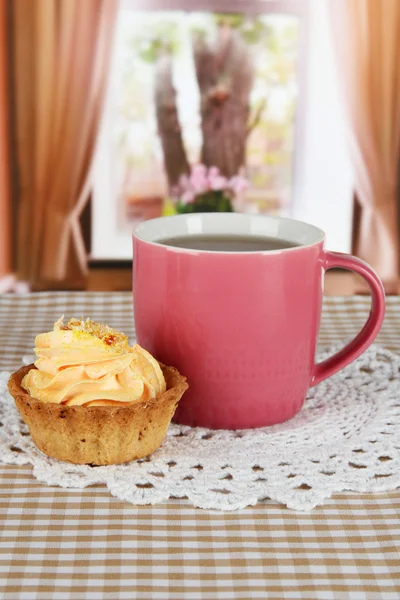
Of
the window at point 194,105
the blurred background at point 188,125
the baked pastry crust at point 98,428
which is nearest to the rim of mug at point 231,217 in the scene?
the baked pastry crust at point 98,428

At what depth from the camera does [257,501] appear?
1.76 feet

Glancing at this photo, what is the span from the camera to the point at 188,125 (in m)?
3.60

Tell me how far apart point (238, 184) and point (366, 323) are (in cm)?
295

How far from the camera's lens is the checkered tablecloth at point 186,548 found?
1.42ft

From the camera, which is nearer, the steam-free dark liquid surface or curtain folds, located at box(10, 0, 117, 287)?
the steam-free dark liquid surface

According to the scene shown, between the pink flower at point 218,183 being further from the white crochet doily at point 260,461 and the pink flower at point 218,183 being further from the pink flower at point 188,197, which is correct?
the white crochet doily at point 260,461

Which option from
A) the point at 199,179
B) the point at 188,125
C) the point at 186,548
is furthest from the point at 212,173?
the point at 186,548

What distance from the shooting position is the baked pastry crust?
561 mm

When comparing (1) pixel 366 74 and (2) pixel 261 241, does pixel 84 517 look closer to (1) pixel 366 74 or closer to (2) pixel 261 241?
(2) pixel 261 241

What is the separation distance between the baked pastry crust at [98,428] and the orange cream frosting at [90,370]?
13 millimetres

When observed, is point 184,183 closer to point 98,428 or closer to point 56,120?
point 56,120

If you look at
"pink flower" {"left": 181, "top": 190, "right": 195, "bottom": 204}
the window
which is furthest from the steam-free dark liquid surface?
the window

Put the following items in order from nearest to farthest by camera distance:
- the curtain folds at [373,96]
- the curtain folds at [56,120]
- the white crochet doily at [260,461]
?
the white crochet doily at [260,461]
the curtain folds at [56,120]
the curtain folds at [373,96]

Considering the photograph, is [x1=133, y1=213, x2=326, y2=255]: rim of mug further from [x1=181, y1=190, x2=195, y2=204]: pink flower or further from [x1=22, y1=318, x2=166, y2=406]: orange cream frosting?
[x1=181, y1=190, x2=195, y2=204]: pink flower
